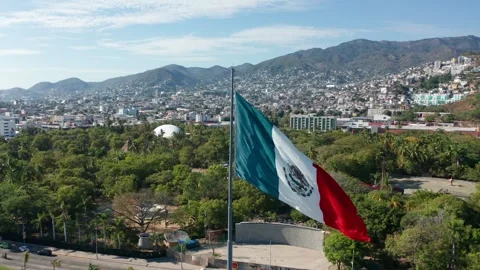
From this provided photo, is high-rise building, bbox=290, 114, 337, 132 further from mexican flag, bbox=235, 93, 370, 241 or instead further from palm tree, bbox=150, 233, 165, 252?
mexican flag, bbox=235, 93, 370, 241

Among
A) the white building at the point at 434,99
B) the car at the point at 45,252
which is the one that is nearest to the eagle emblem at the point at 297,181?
the car at the point at 45,252

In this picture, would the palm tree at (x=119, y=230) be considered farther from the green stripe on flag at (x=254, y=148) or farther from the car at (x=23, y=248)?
the green stripe on flag at (x=254, y=148)

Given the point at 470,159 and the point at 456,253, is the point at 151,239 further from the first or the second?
the point at 470,159

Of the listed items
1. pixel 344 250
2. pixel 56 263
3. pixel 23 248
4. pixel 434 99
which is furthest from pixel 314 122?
pixel 56 263

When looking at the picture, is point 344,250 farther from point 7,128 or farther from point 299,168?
point 7,128

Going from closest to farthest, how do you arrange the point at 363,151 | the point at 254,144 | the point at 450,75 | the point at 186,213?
the point at 254,144
the point at 186,213
the point at 363,151
the point at 450,75

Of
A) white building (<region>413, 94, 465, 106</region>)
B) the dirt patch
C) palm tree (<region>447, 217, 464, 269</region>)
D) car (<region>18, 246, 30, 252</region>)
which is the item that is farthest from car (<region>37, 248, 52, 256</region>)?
white building (<region>413, 94, 465, 106</region>)

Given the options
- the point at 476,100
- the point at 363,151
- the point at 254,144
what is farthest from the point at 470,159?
the point at 476,100
